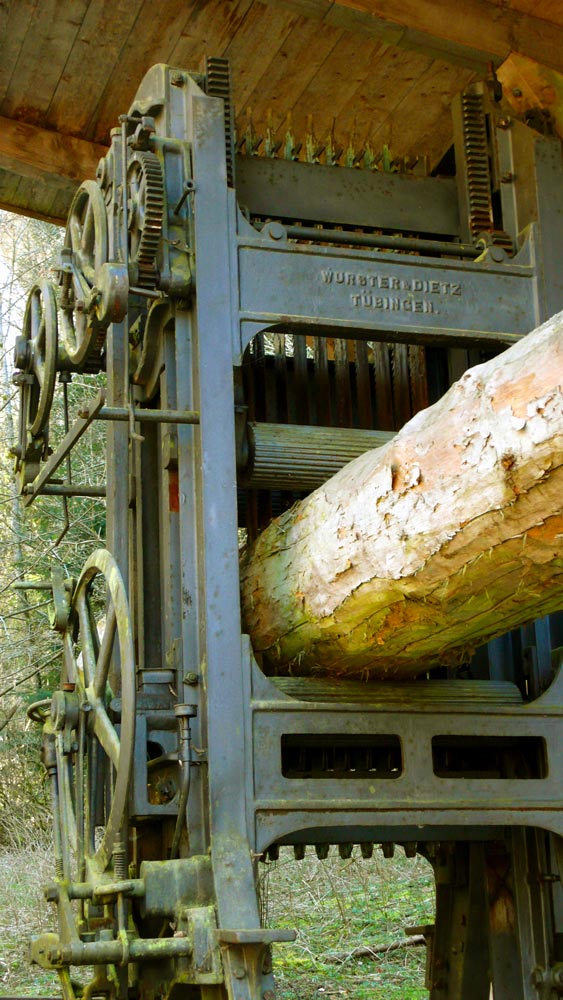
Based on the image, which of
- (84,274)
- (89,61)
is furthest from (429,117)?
(84,274)

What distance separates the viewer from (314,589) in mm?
4117

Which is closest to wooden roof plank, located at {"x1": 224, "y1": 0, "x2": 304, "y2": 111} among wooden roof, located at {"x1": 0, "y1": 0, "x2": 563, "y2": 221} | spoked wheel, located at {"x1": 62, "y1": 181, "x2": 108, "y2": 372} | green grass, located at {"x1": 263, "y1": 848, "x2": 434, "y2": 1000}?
wooden roof, located at {"x1": 0, "y1": 0, "x2": 563, "y2": 221}

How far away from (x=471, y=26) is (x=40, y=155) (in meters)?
2.77

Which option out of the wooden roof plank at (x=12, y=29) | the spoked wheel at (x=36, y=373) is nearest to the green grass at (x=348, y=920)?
the spoked wheel at (x=36, y=373)

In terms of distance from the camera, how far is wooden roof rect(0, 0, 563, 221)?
6.93m

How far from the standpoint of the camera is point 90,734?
4.55 m

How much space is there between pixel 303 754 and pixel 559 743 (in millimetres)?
997

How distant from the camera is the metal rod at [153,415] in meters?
4.42

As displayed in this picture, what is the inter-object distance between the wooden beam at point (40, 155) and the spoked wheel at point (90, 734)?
3.47 m

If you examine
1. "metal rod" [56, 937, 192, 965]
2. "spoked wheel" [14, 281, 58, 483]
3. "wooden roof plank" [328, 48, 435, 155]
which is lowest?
"metal rod" [56, 937, 192, 965]

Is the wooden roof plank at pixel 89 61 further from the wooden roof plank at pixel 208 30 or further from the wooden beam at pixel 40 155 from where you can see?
the wooden roof plank at pixel 208 30

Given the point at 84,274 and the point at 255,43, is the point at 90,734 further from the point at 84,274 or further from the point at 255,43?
the point at 255,43

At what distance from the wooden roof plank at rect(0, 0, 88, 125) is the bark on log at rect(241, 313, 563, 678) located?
3.71m

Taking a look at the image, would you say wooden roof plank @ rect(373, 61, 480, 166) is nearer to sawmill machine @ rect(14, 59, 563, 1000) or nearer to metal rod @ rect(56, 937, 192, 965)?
sawmill machine @ rect(14, 59, 563, 1000)
